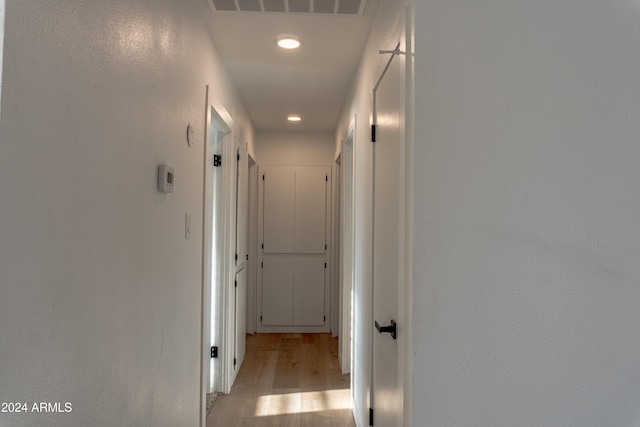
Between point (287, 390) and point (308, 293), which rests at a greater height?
point (308, 293)

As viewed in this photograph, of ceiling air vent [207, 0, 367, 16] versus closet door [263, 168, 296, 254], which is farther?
closet door [263, 168, 296, 254]

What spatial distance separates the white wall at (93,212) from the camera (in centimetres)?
73

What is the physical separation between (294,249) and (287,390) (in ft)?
6.40

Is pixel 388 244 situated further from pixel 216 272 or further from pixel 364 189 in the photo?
pixel 216 272

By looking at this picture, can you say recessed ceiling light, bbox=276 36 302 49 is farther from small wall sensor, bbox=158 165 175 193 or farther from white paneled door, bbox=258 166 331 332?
white paneled door, bbox=258 166 331 332

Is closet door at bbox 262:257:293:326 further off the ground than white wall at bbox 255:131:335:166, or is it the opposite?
white wall at bbox 255:131:335:166

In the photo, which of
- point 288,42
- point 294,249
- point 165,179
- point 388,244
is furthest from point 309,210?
point 165,179

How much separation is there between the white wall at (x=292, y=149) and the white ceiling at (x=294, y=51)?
1.00 meters

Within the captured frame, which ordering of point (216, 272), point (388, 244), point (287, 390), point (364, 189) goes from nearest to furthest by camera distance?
point (388, 244) < point (364, 189) < point (216, 272) < point (287, 390)

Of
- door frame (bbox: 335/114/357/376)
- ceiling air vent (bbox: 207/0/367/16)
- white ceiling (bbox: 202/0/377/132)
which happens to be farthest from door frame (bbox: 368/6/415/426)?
door frame (bbox: 335/114/357/376)

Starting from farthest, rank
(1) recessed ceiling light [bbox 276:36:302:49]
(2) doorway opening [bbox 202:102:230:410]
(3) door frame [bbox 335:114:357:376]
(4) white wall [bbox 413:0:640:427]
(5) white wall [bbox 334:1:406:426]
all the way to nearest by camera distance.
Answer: (3) door frame [bbox 335:114:357:376]
(2) doorway opening [bbox 202:102:230:410]
(1) recessed ceiling light [bbox 276:36:302:49]
(5) white wall [bbox 334:1:406:426]
(4) white wall [bbox 413:0:640:427]

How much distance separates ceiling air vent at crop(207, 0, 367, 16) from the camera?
74.0 inches

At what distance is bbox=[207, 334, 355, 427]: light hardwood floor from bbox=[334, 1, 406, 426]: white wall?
312 mm

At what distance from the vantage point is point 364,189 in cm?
237
